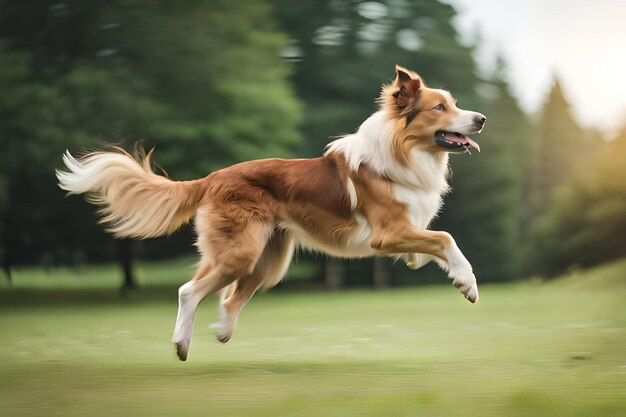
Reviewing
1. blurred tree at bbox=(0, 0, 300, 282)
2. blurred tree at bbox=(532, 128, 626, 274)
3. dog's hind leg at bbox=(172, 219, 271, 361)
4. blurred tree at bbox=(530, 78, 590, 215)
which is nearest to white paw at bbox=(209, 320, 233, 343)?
dog's hind leg at bbox=(172, 219, 271, 361)

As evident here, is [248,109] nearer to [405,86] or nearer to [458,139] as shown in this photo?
[405,86]

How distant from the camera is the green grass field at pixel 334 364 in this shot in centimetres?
681

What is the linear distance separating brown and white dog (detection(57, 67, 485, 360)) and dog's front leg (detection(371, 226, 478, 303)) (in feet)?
0.05

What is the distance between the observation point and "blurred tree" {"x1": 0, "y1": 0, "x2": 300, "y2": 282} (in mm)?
20188

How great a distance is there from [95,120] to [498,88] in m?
12.8

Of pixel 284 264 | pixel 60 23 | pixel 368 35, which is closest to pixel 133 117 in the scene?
pixel 60 23

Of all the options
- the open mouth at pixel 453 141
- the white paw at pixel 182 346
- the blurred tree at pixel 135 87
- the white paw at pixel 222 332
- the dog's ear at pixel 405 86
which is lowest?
the blurred tree at pixel 135 87

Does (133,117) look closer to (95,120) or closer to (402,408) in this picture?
(95,120)

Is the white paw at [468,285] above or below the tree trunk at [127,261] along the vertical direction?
above

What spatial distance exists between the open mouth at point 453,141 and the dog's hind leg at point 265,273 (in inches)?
71.5

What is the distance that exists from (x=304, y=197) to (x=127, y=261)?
55.1 feet

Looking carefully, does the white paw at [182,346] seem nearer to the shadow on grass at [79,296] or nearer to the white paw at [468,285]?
the white paw at [468,285]

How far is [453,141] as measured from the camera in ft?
27.5

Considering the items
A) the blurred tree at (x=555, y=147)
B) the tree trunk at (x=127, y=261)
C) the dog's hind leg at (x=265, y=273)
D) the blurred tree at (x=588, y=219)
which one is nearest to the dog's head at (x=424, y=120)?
the dog's hind leg at (x=265, y=273)
